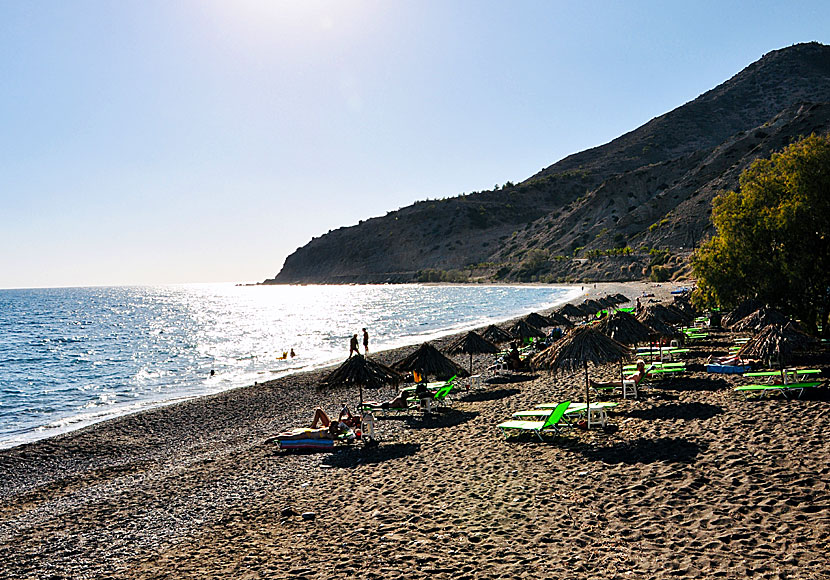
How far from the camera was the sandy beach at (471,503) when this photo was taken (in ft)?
20.2

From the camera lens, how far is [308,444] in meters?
12.5

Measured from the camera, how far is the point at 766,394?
12.0 metres

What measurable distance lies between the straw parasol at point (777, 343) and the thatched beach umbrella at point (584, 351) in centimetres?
310

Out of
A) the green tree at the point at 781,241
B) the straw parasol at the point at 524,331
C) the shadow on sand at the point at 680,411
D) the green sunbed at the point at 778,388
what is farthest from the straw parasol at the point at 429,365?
the green tree at the point at 781,241

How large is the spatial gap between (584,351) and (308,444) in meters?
6.44

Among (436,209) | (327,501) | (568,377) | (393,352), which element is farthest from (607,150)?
(327,501)

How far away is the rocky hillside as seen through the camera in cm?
Result: 8669

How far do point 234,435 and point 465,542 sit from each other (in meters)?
11.0

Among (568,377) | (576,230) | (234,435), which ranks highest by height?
(576,230)

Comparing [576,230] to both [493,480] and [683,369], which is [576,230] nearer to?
[683,369]

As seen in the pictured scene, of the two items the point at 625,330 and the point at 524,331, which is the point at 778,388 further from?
the point at 524,331

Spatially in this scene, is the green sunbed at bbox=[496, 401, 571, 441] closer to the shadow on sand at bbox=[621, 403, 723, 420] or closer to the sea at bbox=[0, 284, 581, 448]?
the shadow on sand at bbox=[621, 403, 723, 420]

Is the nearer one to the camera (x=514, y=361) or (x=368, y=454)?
(x=368, y=454)

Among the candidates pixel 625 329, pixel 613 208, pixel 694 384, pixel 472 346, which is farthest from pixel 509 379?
pixel 613 208
